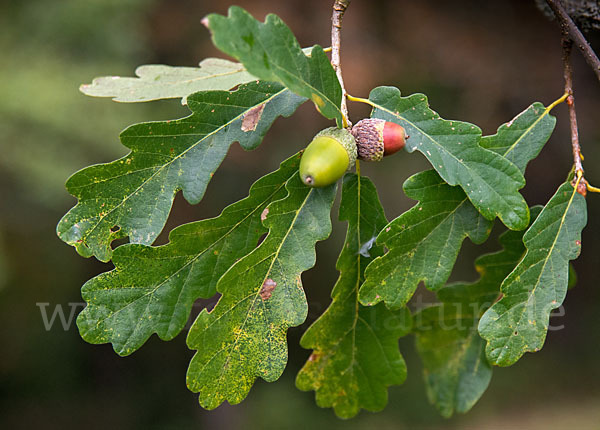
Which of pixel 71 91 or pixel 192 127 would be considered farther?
pixel 71 91

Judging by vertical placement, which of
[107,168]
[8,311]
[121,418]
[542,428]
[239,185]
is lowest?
[121,418]

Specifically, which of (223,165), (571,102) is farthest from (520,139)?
(223,165)

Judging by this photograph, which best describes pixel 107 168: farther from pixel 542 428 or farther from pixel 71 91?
pixel 542 428

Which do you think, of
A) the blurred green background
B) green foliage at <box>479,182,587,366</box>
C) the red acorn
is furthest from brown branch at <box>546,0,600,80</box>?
the blurred green background

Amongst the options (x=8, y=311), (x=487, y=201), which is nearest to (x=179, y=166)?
(x=487, y=201)

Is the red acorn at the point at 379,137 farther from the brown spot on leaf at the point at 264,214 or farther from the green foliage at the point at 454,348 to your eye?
the green foliage at the point at 454,348

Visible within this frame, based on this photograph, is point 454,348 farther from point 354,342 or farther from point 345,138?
point 345,138

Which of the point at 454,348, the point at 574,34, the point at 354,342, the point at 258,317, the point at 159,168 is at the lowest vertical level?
the point at 454,348
